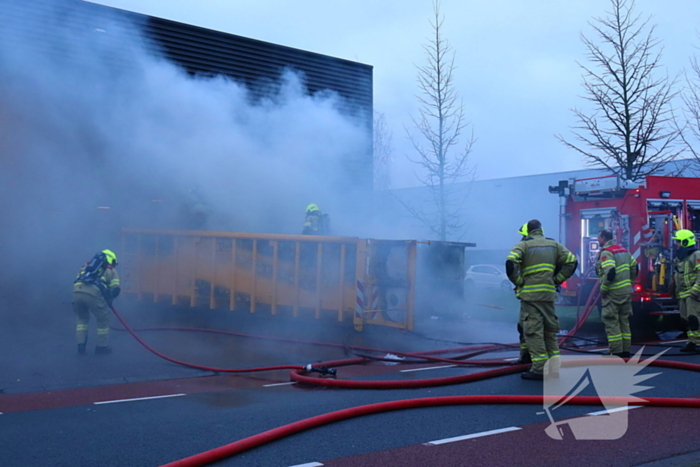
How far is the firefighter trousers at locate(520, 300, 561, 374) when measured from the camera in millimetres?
6074

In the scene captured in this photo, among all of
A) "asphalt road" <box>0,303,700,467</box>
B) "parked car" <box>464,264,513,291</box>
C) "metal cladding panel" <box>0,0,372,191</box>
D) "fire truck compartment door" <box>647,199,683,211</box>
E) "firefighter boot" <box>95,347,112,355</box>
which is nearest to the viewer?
"asphalt road" <box>0,303,700,467</box>

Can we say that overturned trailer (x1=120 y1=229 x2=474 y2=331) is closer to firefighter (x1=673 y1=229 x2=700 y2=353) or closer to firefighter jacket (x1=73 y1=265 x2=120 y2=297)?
firefighter jacket (x1=73 y1=265 x2=120 y2=297)

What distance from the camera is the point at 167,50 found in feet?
41.3

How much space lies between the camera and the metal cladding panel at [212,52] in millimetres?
11109

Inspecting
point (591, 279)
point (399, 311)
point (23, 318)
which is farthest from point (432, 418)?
point (23, 318)

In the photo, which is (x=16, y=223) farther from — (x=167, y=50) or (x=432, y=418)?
(x=432, y=418)

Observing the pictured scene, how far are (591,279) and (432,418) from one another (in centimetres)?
640

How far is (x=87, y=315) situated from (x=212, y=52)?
24.1 feet

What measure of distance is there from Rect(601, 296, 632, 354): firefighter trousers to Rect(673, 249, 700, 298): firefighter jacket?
124 cm

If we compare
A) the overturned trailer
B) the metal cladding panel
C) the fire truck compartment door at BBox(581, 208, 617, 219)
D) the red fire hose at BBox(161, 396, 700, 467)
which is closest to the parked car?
the metal cladding panel

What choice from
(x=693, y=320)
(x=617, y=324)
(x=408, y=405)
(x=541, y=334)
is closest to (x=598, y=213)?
(x=693, y=320)

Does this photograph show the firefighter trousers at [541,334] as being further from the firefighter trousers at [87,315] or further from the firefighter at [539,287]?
the firefighter trousers at [87,315]

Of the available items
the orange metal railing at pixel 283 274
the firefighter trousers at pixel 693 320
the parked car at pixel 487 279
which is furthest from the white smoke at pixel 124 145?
the parked car at pixel 487 279

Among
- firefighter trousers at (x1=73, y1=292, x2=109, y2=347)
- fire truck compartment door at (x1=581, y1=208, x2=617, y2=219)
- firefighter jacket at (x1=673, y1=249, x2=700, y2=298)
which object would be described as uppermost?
fire truck compartment door at (x1=581, y1=208, x2=617, y2=219)
